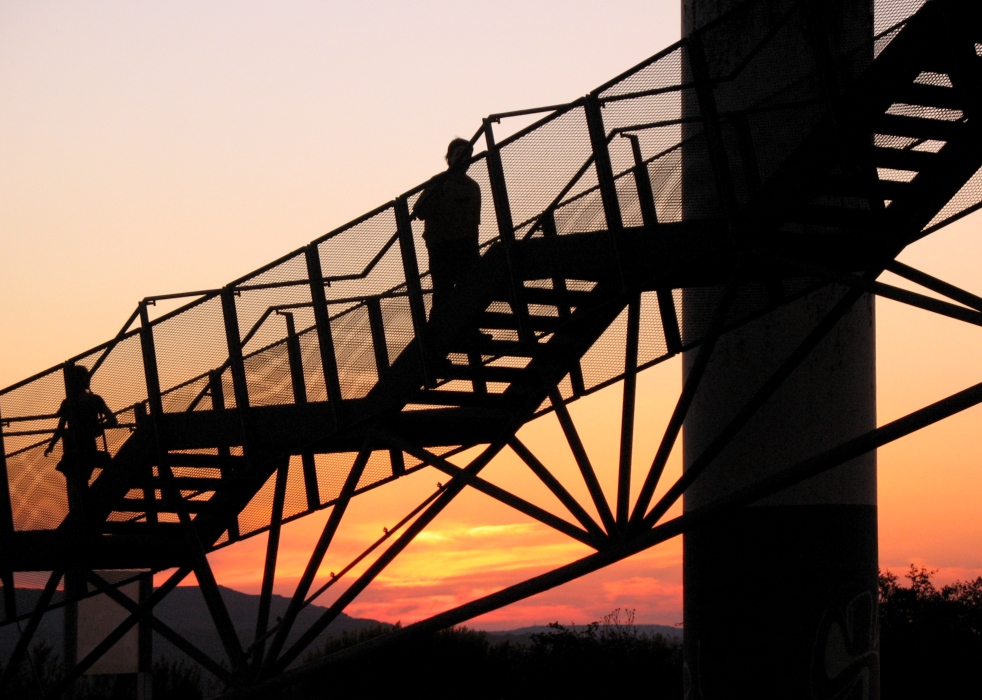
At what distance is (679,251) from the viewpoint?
9.78 m

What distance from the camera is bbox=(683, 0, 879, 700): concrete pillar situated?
12969 mm

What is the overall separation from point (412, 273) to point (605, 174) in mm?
2091

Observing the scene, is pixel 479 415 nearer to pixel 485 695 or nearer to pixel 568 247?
pixel 568 247

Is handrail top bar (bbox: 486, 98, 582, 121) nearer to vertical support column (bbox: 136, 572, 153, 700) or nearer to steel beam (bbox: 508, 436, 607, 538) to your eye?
steel beam (bbox: 508, 436, 607, 538)

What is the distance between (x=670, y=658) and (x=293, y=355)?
65.3ft

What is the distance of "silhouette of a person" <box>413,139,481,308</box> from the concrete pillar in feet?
13.6

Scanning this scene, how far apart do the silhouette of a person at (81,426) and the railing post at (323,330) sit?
3.25m

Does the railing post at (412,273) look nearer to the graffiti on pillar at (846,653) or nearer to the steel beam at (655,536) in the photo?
the steel beam at (655,536)

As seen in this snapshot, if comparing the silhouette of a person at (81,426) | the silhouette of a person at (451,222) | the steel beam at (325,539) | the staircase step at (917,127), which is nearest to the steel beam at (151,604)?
the silhouette of a person at (81,426)

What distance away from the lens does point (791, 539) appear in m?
13.1

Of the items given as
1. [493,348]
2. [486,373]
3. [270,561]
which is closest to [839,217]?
[493,348]

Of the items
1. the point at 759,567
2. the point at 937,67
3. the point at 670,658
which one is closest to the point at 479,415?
the point at 759,567

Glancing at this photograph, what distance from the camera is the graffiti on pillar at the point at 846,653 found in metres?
12.9

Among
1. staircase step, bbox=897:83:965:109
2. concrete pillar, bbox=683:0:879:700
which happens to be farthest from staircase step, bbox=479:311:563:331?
concrete pillar, bbox=683:0:879:700
